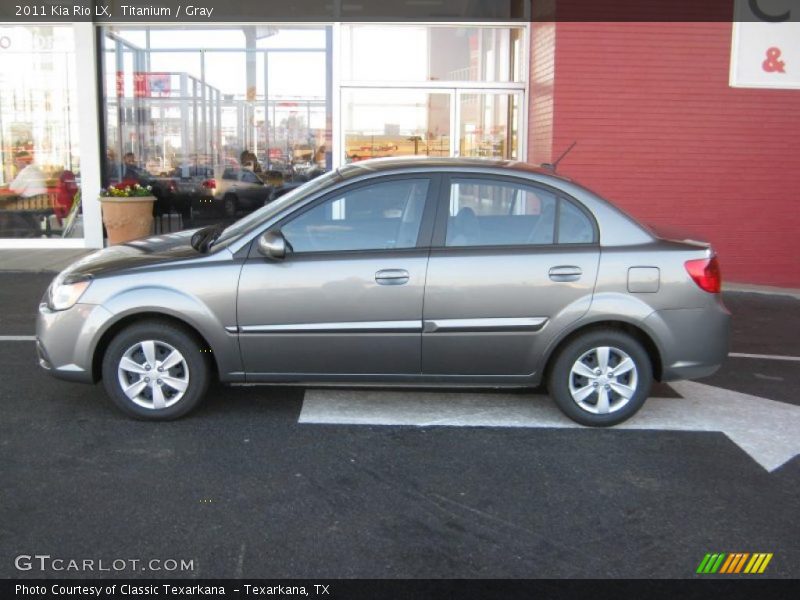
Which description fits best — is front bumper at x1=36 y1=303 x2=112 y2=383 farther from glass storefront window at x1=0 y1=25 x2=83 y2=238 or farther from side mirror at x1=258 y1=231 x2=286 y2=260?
glass storefront window at x1=0 y1=25 x2=83 y2=238

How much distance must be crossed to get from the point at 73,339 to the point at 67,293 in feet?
0.95

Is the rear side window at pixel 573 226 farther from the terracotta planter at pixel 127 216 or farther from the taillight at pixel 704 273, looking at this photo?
the terracotta planter at pixel 127 216

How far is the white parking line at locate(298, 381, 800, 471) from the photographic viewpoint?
5.45 m

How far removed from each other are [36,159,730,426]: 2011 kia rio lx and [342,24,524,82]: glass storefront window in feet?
26.0

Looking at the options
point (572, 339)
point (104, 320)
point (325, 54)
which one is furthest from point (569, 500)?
point (325, 54)

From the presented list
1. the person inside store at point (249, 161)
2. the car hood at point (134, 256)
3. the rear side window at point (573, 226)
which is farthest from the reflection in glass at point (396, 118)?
the rear side window at point (573, 226)

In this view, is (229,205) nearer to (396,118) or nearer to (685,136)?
(396,118)

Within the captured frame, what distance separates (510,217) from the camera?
5.50m

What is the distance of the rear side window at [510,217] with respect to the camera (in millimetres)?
5445

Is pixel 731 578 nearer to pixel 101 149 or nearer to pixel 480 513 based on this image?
pixel 480 513

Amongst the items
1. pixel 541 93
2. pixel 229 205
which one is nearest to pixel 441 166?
pixel 541 93

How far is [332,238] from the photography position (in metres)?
5.42

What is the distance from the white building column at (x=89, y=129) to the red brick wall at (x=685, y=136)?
7.04m

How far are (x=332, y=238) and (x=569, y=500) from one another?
215 cm
